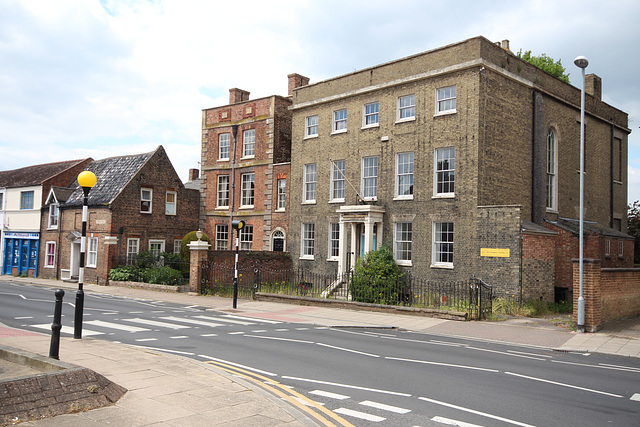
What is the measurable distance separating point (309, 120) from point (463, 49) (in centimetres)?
1019

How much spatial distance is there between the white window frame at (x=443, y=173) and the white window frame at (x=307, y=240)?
26.6ft

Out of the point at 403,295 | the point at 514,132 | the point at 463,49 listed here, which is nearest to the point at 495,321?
the point at 403,295

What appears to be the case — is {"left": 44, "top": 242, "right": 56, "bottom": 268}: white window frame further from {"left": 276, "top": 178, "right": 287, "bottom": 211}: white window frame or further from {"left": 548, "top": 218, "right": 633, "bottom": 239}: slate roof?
{"left": 548, "top": 218, "right": 633, "bottom": 239}: slate roof

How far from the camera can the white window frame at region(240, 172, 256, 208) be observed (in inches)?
1320

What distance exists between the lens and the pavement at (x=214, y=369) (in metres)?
6.54

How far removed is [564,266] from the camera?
23359 millimetres

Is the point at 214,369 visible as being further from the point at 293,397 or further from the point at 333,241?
the point at 333,241

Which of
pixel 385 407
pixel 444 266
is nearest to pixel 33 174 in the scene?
pixel 444 266

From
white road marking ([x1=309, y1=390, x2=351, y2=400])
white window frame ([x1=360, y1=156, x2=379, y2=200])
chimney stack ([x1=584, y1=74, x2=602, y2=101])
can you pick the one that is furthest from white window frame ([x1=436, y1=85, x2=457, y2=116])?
white road marking ([x1=309, y1=390, x2=351, y2=400])

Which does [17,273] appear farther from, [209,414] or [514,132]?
[209,414]

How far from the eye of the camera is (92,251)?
3353 cm

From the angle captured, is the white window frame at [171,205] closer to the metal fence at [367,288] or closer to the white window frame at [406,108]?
the metal fence at [367,288]

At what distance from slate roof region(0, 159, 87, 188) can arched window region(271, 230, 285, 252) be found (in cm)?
1822

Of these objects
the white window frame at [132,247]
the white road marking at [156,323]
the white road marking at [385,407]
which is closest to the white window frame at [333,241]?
the white road marking at [156,323]
